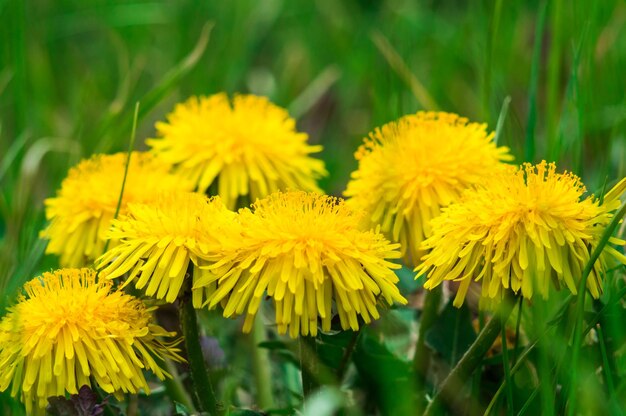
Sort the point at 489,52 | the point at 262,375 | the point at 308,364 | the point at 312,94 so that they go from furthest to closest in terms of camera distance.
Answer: the point at 312,94, the point at 489,52, the point at 262,375, the point at 308,364

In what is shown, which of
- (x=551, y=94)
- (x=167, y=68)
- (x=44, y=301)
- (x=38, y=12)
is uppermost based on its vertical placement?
(x=38, y=12)

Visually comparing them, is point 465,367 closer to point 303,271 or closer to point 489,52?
point 303,271

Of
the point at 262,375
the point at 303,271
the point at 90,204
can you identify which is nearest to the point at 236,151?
the point at 90,204

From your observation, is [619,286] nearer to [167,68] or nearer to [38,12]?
[167,68]

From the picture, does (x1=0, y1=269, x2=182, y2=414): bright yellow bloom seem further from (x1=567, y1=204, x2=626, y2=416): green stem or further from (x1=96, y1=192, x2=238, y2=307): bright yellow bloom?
(x1=567, y1=204, x2=626, y2=416): green stem

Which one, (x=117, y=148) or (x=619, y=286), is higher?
(x=117, y=148)

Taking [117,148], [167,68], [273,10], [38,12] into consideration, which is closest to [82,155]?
[117,148]

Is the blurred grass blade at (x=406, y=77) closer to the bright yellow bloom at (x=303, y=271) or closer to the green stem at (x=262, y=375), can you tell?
the green stem at (x=262, y=375)
